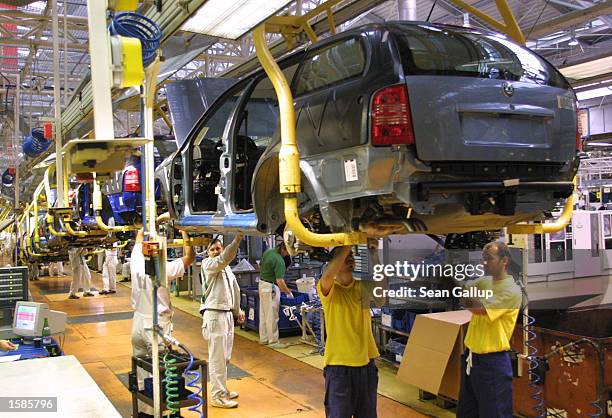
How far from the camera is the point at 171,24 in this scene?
3578mm

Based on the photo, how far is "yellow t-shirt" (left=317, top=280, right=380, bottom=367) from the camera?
161 inches

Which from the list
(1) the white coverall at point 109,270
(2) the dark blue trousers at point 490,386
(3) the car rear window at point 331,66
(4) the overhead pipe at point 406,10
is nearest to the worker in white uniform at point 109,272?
(1) the white coverall at point 109,270

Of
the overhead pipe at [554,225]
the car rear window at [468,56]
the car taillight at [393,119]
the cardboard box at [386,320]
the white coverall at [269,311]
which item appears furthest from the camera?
the white coverall at [269,311]

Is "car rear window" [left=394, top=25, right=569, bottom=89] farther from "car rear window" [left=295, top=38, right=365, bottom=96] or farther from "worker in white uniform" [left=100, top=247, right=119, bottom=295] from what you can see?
"worker in white uniform" [left=100, top=247, right=119, bottom=295]

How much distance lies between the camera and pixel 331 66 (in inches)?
130

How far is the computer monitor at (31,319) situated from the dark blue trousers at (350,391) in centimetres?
311

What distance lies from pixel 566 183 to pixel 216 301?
4.26 metres

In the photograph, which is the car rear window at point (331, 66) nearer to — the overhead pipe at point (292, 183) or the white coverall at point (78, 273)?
the overhead pipe at point (292, 183)

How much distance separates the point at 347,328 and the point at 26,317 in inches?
135

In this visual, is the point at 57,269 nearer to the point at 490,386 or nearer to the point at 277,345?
the point at 277,345

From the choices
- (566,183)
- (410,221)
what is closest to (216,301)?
(410,221)

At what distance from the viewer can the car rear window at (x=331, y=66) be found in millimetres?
3119

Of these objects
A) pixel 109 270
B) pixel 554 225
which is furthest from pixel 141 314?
pixel 109 270

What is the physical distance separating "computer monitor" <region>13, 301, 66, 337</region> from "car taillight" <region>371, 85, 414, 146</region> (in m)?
4.31
